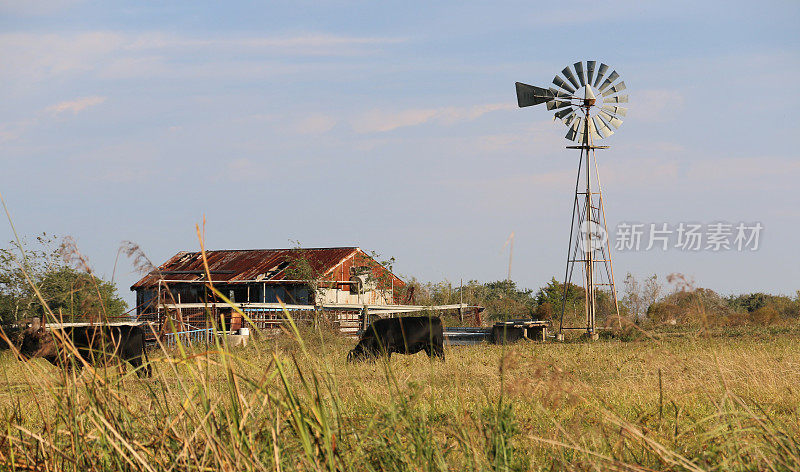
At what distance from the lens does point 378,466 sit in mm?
3105

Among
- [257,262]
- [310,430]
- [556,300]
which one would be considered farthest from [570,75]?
[310,430]

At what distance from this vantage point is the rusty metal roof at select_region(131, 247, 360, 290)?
3947 cm

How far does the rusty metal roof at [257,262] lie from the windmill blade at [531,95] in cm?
1335

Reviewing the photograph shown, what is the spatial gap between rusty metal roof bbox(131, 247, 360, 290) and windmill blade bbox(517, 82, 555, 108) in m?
13.4

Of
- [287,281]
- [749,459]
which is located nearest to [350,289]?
[287,281]

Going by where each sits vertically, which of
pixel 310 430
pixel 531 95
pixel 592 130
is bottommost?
pixel 310 430

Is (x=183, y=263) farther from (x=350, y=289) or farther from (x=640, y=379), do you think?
(x=640, y=379)

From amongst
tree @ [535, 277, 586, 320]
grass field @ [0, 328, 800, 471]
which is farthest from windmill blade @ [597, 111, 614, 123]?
grass field @ [0, 328, 800, 471]

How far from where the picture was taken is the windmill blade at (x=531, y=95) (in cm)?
2834

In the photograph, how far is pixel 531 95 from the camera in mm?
28688

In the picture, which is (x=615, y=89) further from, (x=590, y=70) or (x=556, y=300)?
(x=556, y=300)

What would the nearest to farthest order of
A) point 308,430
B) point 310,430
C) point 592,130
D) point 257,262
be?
point 308,430
point 310,430
point 592,130
point 257,262

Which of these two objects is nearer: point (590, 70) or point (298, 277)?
point (590, 70)

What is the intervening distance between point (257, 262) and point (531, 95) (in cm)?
1937
